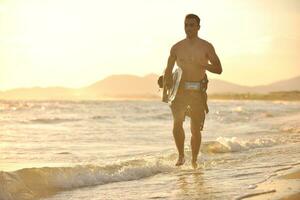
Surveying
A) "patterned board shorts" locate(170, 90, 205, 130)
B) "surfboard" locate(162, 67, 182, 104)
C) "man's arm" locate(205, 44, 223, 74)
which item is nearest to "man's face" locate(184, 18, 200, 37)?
"man's arm" locate(205, 44, 223, 74)

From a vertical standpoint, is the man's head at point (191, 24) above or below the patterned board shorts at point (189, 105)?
above

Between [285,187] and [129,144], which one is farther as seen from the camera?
[129,144]

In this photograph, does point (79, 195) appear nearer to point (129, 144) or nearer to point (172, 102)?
point (172, 102)

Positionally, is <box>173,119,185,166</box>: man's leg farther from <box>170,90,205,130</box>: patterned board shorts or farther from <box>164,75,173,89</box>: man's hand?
<box>164,75,173,89</box>: man's hand

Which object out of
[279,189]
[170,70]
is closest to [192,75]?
[170,70]

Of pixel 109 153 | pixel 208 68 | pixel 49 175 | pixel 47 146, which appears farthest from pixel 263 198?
pixel 47 146

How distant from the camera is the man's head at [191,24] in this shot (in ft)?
24.9

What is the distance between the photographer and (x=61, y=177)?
6484 mm

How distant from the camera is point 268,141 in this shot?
1171cm

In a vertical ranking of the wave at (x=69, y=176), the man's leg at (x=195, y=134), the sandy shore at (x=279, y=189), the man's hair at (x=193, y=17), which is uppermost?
the man's hair at (x=193, y=17)

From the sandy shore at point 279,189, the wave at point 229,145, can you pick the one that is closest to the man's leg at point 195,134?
the sandy shore at point 279,189

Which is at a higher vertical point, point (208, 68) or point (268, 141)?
point (208, 68)

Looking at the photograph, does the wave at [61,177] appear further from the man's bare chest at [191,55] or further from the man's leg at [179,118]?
the man's bare chest at [191,55]

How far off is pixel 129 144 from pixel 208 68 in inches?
172
